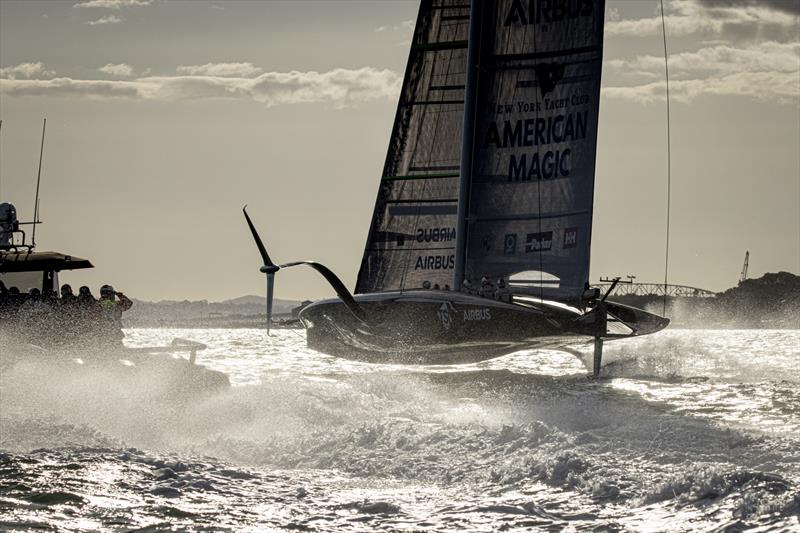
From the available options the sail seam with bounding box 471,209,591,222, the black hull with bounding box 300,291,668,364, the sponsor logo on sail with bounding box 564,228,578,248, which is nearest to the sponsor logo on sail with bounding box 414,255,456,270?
the sail seam with bounding box 471,209,591,222

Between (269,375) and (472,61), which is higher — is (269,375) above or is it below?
below

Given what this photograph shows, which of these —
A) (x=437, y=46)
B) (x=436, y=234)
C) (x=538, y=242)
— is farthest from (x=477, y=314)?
(x=437, y=46)

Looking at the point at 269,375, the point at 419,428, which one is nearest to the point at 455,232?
the point at 269,375

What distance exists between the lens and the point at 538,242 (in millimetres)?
27562

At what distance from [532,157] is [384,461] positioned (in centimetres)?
1418

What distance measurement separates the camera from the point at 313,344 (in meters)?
27.9

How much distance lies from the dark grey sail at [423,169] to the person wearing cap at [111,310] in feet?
31.8

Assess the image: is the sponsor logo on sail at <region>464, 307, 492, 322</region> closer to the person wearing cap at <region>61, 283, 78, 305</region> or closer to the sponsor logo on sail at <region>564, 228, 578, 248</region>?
the sponsor logo on sail at <region>564, 228, 578, 248</region>

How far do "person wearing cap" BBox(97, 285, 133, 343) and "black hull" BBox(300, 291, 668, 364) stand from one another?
6.67 meters

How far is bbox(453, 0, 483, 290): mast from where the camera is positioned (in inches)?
1086

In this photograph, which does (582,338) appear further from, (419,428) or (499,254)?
(419,428)

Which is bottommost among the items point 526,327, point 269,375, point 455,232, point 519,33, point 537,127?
point 269,375

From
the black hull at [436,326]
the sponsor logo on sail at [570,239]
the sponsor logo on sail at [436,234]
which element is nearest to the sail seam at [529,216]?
the sponsor logo on sail at [570,239]

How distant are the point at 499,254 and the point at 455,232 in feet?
6.30
